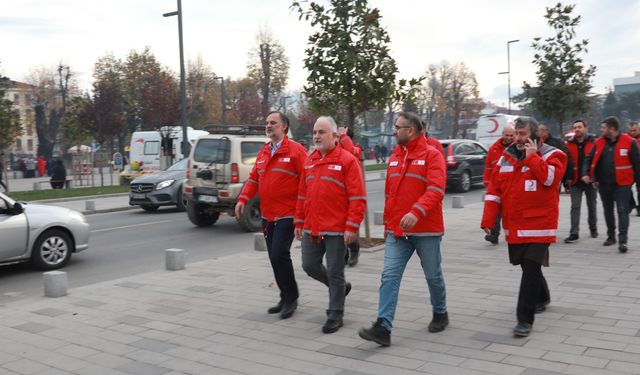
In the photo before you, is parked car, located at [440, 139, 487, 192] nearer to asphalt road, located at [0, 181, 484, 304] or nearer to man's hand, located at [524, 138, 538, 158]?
asphalt road, located at [0, 181, 484, 304]

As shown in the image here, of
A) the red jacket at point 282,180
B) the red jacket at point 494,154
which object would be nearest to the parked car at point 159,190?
the red jacket at point 494,154

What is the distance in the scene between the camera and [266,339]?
5.32 m

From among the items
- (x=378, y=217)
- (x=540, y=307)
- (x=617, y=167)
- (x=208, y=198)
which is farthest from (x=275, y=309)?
(x=378, y=217)

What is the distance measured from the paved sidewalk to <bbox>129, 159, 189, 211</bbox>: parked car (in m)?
8.16

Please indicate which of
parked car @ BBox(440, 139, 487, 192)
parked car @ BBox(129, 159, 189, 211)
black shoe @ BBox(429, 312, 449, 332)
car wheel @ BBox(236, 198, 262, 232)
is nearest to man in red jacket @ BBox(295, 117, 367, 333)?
black shoe @ BBox(429, 312, 449, 332)

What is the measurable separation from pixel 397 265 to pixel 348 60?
4996mm

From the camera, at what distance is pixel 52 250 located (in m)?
9.31

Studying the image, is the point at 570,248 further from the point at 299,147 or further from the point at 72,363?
the point at 72,363

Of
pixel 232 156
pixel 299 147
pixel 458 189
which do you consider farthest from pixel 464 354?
pixel 458 189

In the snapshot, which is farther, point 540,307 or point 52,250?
point 52,250

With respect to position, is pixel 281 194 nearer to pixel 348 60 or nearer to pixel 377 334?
pixel 377 334

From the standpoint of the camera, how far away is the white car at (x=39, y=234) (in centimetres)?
867

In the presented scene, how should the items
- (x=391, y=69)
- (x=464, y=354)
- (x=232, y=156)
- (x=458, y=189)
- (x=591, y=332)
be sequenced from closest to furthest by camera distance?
(x=464, y=354) < (x=591, y=332) < (x=391, y=69) < (x=232, y=156) < (x=458, y=189)

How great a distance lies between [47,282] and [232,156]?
5702mm
